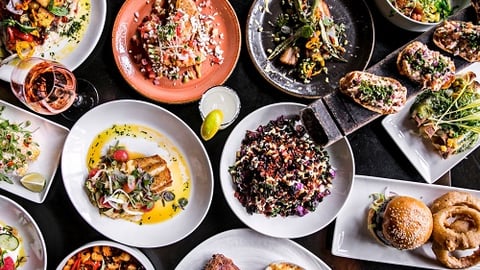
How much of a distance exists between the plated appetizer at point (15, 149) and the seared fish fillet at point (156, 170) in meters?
0.69

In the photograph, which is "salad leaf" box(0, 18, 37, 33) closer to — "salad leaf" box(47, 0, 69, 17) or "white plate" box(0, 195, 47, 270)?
"salad leaf" box(47, 0, 69, 17)

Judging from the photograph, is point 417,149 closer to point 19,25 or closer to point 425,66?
point 425,66

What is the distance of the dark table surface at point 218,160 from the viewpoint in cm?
458

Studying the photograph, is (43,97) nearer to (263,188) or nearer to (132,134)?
(132,134)

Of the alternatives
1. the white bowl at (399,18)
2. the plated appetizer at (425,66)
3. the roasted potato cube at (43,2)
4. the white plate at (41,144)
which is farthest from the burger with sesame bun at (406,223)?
the roasted potato cube at (43,2)

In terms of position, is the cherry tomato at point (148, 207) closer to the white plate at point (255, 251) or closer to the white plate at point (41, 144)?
the white plate at point (255, 251)

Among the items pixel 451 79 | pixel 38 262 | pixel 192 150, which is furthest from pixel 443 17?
pixel 38 262

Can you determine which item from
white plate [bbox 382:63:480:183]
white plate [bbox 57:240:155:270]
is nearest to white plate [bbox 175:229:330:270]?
white plate [bbox 57:240:155:270]

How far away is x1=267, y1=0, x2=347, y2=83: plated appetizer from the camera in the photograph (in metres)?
4.66

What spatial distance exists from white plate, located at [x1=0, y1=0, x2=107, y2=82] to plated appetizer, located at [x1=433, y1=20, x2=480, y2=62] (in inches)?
91.1

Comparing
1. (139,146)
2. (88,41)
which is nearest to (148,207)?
(139,146)

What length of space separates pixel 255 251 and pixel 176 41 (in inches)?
62.9

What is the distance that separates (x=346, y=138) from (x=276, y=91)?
0.62m

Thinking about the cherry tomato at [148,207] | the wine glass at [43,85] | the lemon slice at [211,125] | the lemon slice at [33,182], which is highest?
the wine glass at [43,85]
